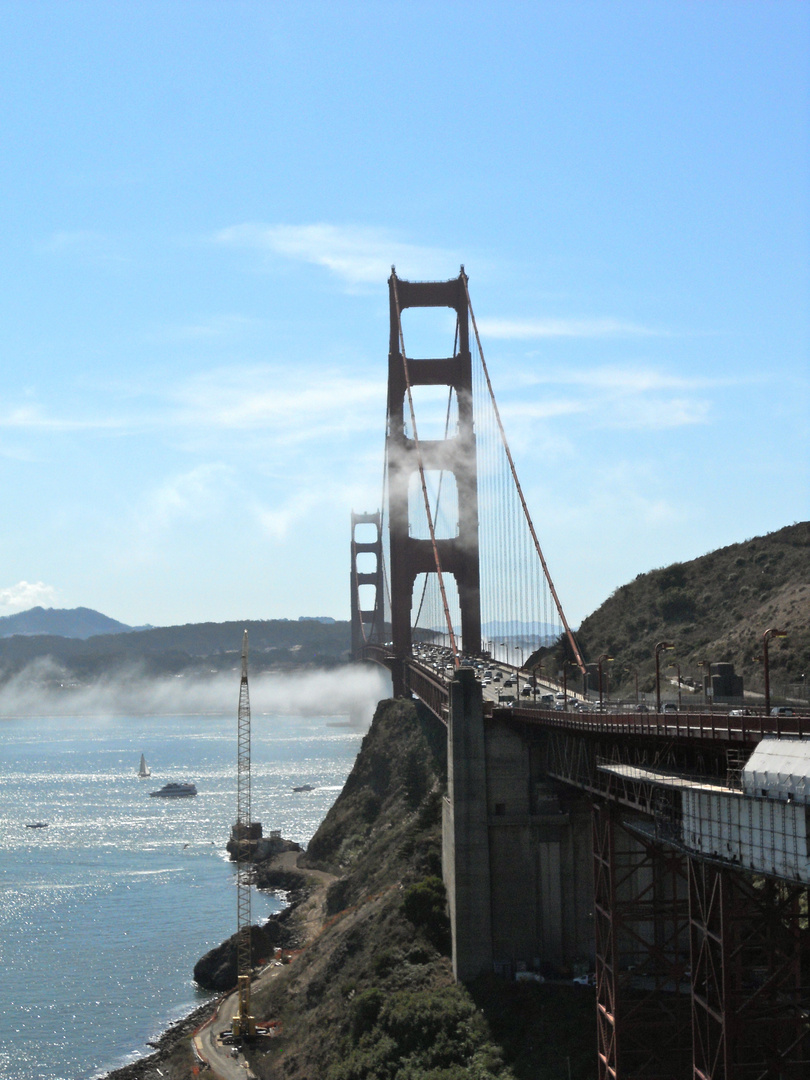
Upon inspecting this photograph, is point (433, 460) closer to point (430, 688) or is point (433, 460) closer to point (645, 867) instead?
point (430, 688)

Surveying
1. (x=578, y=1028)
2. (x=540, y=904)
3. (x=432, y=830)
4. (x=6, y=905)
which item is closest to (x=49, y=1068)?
(x=432, y=830)

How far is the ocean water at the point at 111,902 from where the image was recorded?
181ft

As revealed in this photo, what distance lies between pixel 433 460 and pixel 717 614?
21917 millimetres

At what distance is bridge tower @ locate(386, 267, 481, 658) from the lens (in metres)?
85.5

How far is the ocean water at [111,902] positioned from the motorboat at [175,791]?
199cm

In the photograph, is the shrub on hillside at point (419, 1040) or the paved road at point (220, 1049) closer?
the shrub on hillside at point (419, 1040)

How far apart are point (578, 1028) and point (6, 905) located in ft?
177

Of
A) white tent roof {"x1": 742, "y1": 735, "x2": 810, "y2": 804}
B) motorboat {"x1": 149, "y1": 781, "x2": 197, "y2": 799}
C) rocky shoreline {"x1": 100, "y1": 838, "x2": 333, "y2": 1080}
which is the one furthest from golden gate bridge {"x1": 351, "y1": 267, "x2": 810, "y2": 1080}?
motorboat {"x1": 149, "y1": 781, "x2": 197, "y2": 799}

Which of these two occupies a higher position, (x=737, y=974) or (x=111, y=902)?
(x=737, y=974)

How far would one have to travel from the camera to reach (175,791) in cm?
13512

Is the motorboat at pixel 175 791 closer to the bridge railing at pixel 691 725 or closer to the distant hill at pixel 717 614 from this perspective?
the distant hill at pixel 717 614

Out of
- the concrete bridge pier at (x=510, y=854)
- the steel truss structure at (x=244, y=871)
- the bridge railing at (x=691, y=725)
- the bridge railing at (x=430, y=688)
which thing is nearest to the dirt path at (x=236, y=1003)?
the steel truss structure at (x=244, y=871)

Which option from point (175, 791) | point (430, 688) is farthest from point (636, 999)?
point (175, 791)

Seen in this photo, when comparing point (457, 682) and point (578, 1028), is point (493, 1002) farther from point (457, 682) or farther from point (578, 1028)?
point (457, 682)
